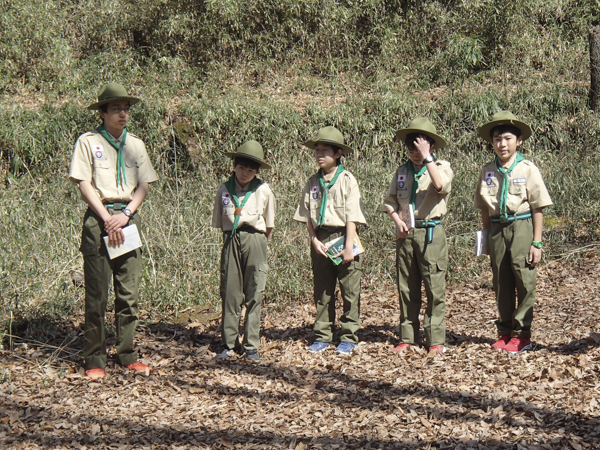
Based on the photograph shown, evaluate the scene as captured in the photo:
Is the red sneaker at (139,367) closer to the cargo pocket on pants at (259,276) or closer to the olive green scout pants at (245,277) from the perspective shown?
the olive green scout pants at (245,277)

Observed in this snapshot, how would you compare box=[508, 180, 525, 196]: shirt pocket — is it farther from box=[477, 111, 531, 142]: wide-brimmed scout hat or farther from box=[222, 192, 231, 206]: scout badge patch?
box=[222, 192, 231, 206]: scout badge patch

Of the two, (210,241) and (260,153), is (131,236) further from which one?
(210,241)

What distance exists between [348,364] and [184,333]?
1.69 meters

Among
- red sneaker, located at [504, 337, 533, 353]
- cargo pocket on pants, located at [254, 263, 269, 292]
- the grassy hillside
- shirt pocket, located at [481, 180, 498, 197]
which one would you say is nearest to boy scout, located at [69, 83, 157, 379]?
cargo pocket on pants, located at [254, 263, 269, 292]

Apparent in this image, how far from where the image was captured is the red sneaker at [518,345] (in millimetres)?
4719

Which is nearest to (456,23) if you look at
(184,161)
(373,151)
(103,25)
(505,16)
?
(505,16)

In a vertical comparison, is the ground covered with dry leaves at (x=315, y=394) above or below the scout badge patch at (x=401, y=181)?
below

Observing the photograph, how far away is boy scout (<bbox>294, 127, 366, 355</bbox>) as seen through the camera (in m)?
4.90

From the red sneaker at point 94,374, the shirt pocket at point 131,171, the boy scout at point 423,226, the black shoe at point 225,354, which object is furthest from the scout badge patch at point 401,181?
the red sneaker at point 94,374

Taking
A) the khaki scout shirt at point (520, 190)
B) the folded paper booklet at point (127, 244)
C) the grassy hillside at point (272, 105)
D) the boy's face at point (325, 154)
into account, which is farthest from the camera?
the grassy hillside at point (272, 105)

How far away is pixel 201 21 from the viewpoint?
43.5 feet

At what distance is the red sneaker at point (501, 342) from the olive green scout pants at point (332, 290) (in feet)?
3.64

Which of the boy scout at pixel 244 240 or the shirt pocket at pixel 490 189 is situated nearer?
the shirt pocket at pixel 490 189

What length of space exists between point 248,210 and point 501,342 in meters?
2.26
